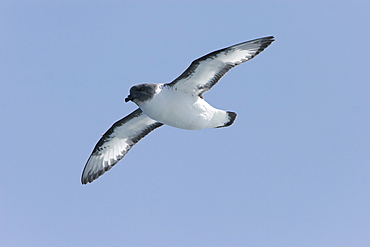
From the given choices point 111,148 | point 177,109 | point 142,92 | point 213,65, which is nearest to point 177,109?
point 177,109

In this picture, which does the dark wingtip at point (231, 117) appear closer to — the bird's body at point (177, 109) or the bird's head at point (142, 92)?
the bird's body at point (177, 109)

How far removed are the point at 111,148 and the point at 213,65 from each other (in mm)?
4684

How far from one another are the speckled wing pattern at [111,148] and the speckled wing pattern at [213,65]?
9.79 feet

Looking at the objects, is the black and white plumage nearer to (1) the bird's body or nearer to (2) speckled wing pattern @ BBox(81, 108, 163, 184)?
(1) the bird's body

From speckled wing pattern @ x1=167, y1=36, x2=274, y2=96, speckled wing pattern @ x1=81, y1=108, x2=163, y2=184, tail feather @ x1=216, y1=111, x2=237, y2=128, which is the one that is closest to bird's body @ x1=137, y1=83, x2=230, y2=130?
speckled wing pattern @ x1=167, y1=36, x2=274, y2=96

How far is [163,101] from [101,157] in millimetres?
4079

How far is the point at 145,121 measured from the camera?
49.8ft

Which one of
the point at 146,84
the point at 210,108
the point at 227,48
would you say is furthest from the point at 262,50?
the point at 146,84

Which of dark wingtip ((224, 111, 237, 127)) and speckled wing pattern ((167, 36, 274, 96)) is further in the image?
dark wingtip ((224, 111, 237, 127))

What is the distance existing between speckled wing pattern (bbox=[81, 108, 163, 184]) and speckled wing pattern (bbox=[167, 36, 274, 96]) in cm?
298

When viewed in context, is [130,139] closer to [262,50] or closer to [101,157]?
[101,157]

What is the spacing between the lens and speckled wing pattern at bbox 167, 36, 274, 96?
12.2 m

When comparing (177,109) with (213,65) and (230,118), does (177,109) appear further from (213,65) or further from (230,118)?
(230,118)

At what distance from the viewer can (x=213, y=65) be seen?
12.4m
